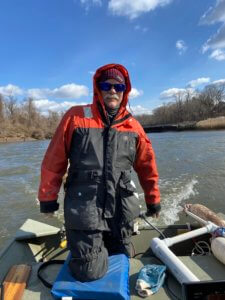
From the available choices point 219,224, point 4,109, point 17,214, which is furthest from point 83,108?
point 4,109

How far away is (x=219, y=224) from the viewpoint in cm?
321

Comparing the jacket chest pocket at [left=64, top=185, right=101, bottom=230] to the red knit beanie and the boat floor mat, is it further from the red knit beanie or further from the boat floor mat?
the red knit beanie

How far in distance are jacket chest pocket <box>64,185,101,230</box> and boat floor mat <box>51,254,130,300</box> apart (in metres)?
0.37

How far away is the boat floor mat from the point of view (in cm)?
205

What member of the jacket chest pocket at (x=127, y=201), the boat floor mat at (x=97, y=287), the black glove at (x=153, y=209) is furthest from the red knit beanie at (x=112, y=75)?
the boat floor mat at (x=97, y=287)

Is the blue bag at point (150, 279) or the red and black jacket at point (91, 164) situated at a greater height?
the red and black jacket at point (91, 164)

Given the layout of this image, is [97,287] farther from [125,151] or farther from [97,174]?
[125,151]

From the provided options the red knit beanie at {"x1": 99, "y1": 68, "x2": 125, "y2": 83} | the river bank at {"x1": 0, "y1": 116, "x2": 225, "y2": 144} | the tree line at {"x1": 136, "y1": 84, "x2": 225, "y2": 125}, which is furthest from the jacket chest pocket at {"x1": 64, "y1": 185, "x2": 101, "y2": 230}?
the tree line at {"x1": 136, "y1": 84, "x2": 225, "y2": 125}

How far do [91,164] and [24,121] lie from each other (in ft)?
226

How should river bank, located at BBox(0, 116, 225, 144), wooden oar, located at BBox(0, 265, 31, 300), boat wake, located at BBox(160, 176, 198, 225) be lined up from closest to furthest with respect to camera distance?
wooden oar, located at BBox(0, 265, 31, 300), boat wake, located at BBox(160, 176, 198, 225), river bank, located at BBox(0, 116, 225, 144)

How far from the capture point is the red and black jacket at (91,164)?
2.26m

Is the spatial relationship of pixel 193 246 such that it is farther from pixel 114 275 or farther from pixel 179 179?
pixel 179 179

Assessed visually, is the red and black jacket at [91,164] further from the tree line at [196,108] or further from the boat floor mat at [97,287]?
the tree line at [196,108]

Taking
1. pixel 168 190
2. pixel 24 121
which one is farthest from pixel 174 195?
pixel 24 121
